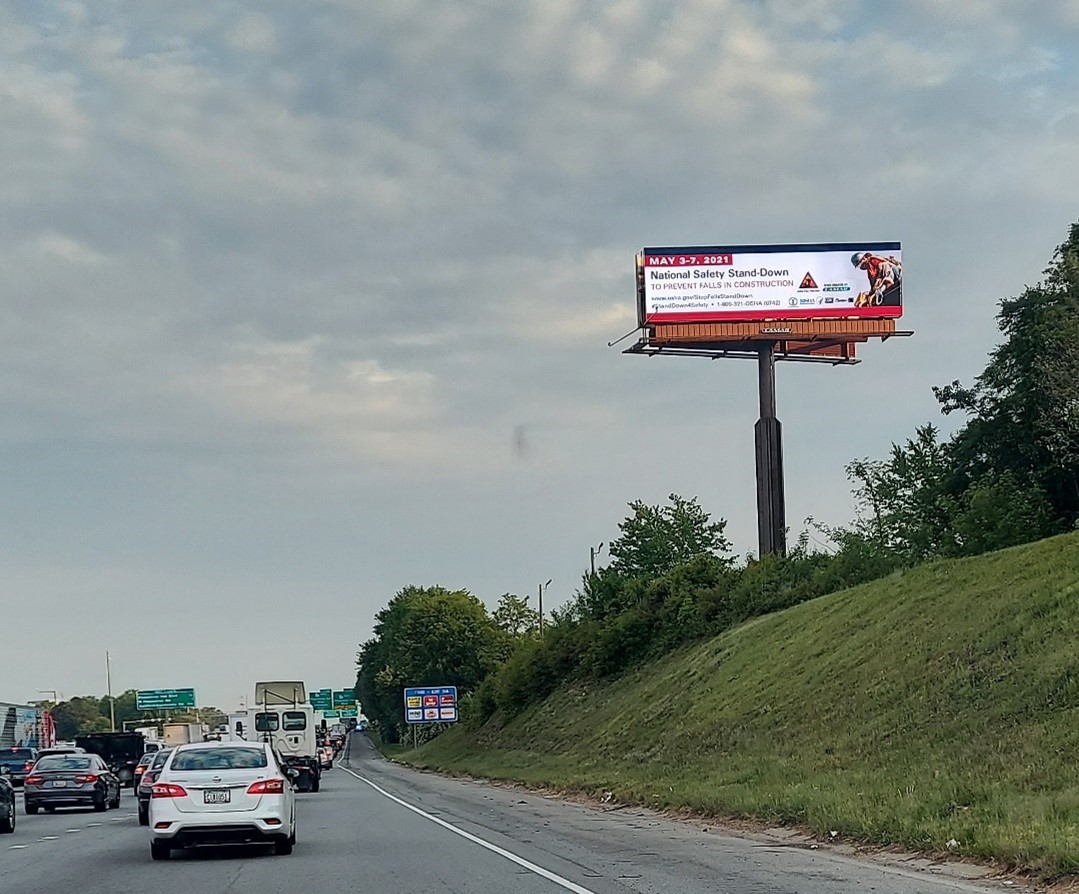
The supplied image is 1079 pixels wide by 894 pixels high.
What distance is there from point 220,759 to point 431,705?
283 ft

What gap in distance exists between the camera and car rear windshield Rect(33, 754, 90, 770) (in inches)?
1515

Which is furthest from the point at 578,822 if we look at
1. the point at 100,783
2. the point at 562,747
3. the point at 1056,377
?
the point at 1056,377

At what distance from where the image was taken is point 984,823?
18.1 m

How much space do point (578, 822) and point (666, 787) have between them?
5.50 metres

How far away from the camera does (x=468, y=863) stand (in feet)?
59.9

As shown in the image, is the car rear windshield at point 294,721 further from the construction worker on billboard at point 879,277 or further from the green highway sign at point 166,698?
the green highway sign at point 166,698

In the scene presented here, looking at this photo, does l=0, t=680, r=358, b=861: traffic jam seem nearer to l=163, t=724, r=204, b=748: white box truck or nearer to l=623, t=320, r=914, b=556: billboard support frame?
l=163, t=724, r=204, b=748: white box truck

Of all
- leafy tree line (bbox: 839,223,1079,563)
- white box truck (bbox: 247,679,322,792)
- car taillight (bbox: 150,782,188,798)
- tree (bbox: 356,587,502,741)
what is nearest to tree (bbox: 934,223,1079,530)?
leafy tree line (bbox: 839,223,1079,563)

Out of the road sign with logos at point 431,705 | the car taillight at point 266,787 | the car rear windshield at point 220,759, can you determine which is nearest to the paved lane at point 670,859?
the car taillight at point 266,787

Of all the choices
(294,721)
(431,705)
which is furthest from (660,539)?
(294,721)

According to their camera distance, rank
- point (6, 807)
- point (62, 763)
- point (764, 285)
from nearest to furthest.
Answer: point (6, 807) < point (62, 763) < point (764, 285)

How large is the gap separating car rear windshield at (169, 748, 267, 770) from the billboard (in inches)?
1626

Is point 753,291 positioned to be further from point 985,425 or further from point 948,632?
point 948,632

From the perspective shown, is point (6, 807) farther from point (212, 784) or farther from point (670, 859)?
point (670, 859)
